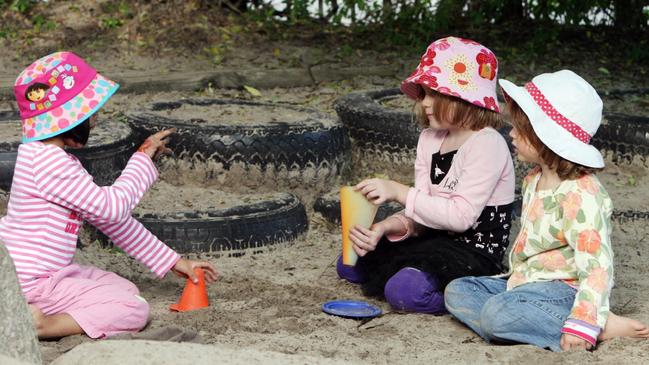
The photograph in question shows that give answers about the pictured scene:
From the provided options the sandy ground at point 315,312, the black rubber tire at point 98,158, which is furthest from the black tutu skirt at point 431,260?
the black rubber tire at point 98,158

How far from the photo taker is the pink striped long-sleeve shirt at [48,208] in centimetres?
366

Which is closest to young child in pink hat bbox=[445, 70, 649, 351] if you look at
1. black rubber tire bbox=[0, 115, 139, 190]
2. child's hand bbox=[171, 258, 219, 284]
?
child's hand bbox=[171, 258, 219, 284]

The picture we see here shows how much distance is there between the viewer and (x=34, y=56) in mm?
→ 7508

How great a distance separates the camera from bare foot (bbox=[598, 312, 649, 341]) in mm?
3492

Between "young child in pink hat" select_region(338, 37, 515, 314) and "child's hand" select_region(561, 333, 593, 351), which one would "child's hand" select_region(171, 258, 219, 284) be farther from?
"child's hand" select_region(561, 333, 593, 351)

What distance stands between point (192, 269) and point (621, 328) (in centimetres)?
147

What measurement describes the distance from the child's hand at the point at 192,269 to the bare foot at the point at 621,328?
1.36 metres

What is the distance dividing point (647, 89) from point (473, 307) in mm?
3779

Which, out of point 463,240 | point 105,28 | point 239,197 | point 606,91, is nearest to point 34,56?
point 105,28

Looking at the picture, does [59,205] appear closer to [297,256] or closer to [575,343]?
[297,256]

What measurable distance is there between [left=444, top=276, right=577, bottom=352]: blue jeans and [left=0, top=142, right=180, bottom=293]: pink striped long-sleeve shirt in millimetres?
1225

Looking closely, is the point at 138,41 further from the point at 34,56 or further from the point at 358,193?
the point at 358,193

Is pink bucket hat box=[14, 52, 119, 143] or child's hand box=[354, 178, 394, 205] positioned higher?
pink bucket hat box=[14, 52, 119, 143]

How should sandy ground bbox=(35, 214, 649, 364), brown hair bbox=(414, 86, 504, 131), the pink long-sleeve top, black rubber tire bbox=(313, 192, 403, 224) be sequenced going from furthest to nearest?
black rubber tire bbox=(313, 192, 403, 224) → brown hair bbox=(414, 86, 504, 131) → the pink long-sleeve top → sandy ground bbox=(35, 214, 649, 364)
